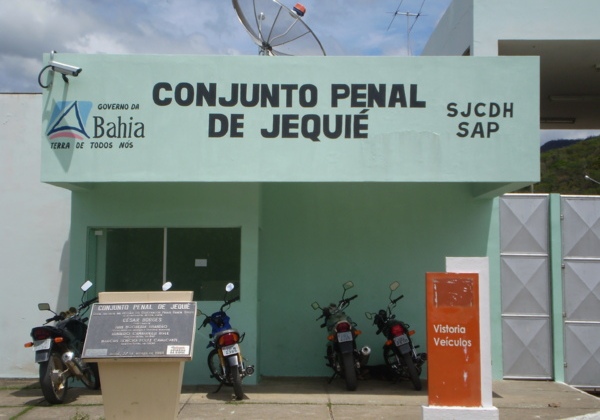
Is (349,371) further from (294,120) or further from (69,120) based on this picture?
(69,120)

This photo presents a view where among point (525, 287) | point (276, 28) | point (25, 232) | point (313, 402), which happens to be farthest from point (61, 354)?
point (525, 287)

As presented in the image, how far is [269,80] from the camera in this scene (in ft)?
31.4

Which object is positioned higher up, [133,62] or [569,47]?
[569,47]

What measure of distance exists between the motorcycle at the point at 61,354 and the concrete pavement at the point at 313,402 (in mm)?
219

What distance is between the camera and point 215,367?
10031 millimetres

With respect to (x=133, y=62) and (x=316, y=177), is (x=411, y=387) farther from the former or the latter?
(x=133, y=62)

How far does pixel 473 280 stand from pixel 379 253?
3603 millimetres

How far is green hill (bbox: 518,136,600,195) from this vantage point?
44.7 m

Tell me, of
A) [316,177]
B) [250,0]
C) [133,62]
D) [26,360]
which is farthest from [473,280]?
[26,360]

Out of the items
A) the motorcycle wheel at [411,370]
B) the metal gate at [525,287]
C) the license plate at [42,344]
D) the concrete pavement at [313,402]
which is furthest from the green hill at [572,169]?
the license plate at [42,344]

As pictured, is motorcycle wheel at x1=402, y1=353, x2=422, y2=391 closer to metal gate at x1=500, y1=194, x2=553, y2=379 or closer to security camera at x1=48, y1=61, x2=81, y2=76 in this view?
metal gate at x1=500, y1=194, x2=553, y2=379

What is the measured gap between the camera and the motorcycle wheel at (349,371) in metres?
9.81

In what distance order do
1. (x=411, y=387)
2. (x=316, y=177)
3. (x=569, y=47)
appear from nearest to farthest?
1. (x=316, y=177)
2. (x=411, y=387)
3. (x=569, y=47)

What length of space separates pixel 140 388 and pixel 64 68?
453 centimetres
